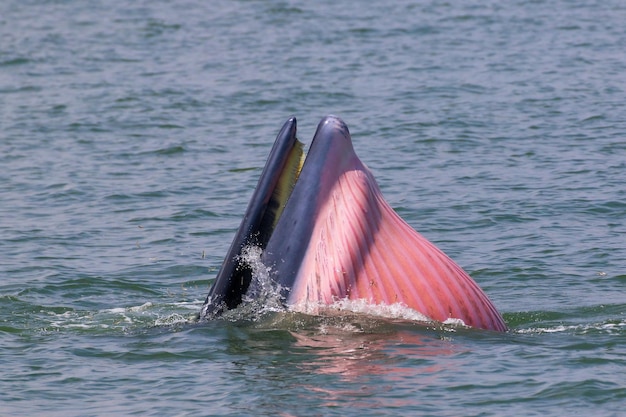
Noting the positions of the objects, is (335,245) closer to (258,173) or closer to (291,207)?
(291,207)

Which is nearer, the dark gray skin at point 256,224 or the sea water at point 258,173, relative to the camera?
the sea water at point 258,173

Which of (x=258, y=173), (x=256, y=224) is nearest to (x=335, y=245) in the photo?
(x=256, y=224)

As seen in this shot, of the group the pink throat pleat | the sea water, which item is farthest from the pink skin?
the sea water

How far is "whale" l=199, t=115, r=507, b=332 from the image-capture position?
9.55 m

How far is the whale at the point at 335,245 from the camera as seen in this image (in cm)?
955

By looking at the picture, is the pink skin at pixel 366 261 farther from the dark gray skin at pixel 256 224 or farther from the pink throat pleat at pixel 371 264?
the dark gray skin at pixel 256 224

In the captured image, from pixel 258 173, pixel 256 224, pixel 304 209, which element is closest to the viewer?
pixel 304 209

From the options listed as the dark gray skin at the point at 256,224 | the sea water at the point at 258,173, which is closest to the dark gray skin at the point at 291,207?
the dark gray skin at the point at 256,224

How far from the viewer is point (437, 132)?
67.3ft

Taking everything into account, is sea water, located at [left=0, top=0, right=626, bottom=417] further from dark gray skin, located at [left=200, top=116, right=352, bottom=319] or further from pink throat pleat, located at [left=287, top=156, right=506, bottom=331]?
dark gray skin, located at [left=200, top=116, right=352, bottom=319]

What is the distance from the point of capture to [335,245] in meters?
9.61

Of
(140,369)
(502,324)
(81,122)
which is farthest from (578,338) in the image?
(81,122)

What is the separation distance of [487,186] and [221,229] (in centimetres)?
372

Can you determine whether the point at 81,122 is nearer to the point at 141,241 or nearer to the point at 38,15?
the point at 141,241
